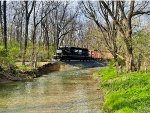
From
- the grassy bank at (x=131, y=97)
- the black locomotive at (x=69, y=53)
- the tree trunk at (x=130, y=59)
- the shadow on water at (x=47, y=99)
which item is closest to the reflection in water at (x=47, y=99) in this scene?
the shadow on water at (x=47, y=99)

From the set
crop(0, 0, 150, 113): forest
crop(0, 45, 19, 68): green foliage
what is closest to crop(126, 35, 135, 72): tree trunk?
crop(0, 0, 150, 113): forest

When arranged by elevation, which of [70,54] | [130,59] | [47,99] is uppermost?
[130,59]

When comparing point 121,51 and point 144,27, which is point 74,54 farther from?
point 144,27

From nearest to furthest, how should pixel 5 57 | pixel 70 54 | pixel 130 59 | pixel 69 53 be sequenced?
pixel 130 59
pixel 5 57
pixel 69 53
pixel 70 54

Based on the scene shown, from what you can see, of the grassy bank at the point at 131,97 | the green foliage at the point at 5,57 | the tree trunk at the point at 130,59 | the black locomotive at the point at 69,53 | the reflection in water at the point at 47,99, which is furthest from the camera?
the black locomotive at the point at 69,53

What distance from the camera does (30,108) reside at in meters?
18.8

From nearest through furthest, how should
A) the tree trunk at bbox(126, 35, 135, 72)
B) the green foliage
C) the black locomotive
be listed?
the tree trunk at bbox(126, 35, 135, 72)
the green foliage
the black locomotive

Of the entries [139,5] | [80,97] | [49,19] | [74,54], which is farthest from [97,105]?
[49,19]

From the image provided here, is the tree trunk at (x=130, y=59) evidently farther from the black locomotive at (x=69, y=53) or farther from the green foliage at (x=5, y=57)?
the black locomotive at (x=69, y=53)

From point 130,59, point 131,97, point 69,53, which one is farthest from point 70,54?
point 131,97

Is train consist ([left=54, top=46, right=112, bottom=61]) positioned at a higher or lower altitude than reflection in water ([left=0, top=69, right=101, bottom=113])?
higher

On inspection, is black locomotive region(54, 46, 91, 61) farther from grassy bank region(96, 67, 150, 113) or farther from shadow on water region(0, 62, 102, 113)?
grassy bank region(96, 67, 150, 113)

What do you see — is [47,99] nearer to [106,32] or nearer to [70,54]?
[106,32]

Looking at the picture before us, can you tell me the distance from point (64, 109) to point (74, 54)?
4778 centimetres
